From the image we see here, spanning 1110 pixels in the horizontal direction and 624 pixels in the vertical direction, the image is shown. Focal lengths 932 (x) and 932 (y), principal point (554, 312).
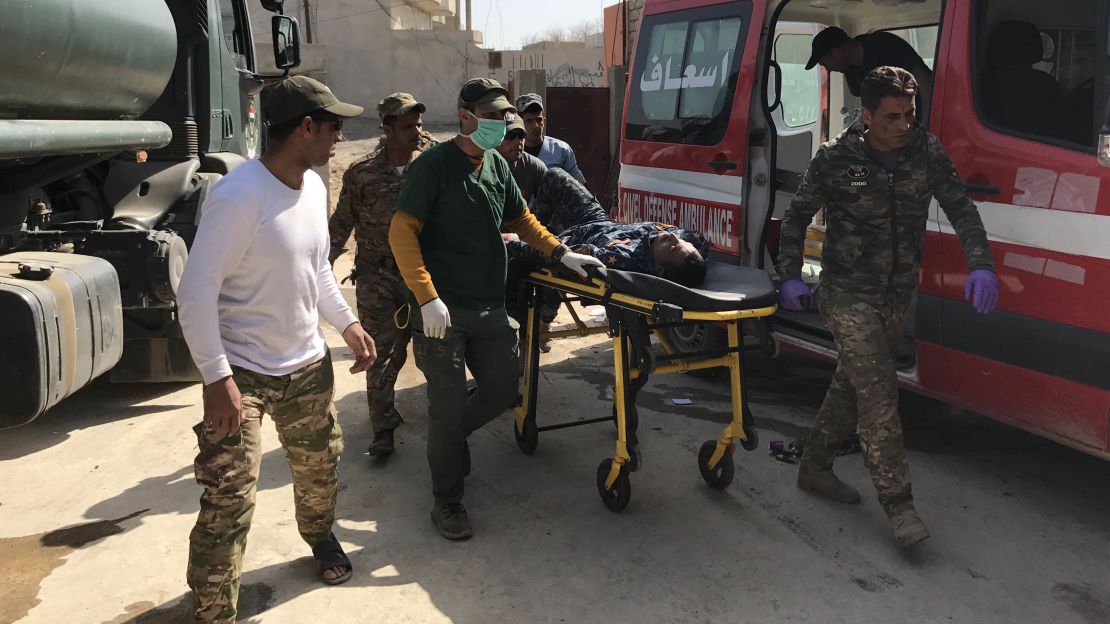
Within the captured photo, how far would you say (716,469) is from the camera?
398 cm

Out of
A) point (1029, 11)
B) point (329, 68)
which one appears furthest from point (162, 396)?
point (329, 68)

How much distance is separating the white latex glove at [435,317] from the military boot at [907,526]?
1.78 metres

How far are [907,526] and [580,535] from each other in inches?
47.4

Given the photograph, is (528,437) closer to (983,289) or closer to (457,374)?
(457,374)

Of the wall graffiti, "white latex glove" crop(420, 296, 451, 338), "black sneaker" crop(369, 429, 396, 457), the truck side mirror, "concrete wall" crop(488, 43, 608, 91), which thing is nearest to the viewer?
"white latex glove" crop(420, 296, 451, 338)

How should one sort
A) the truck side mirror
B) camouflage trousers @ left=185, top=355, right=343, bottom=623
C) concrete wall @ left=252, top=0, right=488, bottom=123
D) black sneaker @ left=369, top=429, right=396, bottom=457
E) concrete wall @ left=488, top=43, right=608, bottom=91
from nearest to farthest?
camouflage trousers @ left=185, top=355, right=343, bottom=623, black sneaker @ left=369, top=429, right=396, bottom=457, the truck side mirror, concrete wall @ left=252, top=0, right=488, bottom=123, concrete wall @ left=488, top=43, right=608, bottom=91

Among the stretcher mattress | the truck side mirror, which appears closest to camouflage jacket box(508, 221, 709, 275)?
the stretcher mattress

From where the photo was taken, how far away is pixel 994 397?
3.69 m

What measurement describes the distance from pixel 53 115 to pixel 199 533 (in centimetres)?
183

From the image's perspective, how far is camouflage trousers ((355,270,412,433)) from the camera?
4.43 meters

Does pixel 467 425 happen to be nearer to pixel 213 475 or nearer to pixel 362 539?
pixel 362 539

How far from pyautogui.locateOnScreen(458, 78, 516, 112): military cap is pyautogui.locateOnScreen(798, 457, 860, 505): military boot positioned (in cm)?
194

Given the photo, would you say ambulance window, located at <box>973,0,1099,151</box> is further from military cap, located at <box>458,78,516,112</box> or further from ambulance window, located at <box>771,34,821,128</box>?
ambulance window, located at <box>771,34,821,128</box>

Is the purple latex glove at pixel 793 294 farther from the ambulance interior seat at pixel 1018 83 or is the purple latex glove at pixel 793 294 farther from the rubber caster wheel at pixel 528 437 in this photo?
the rubber caster wheel at pixel 528 437
